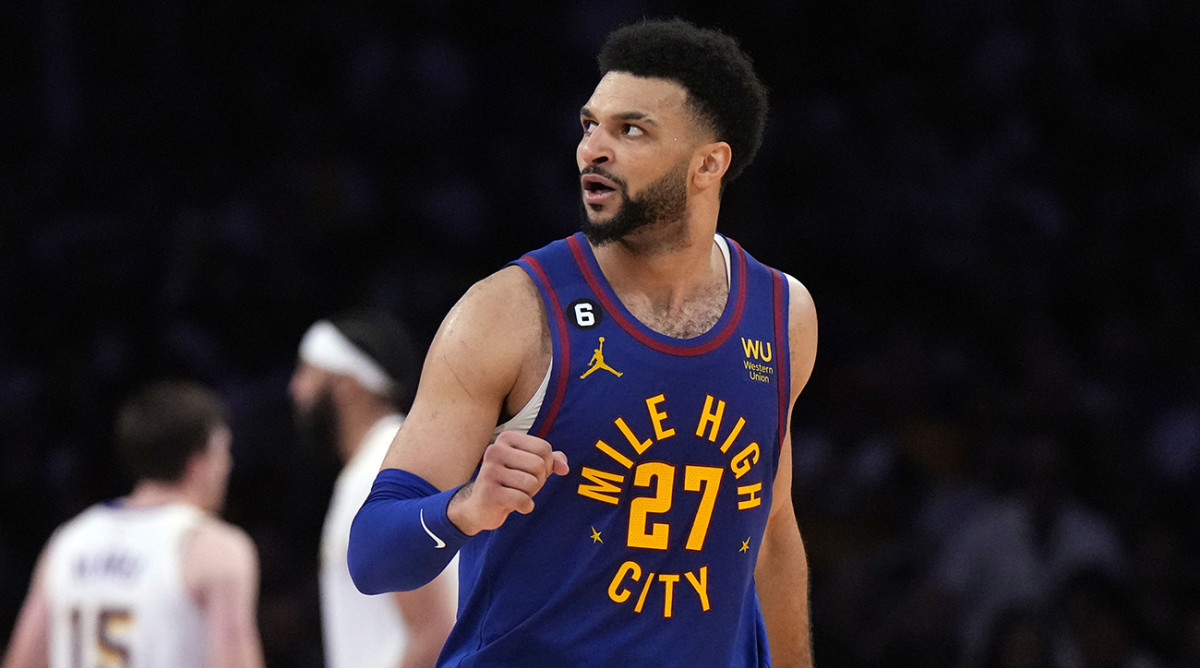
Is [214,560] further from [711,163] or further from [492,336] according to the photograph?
[711,163]

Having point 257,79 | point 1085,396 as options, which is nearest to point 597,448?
point 1085,396

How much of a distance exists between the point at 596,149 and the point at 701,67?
0.88ft

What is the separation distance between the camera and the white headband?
507 centimetres

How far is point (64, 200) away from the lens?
954 centimetres

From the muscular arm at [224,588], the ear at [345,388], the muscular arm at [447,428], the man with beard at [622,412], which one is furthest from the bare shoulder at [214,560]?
the muscular arm at [447,428]

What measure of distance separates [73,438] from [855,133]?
4.91 metres

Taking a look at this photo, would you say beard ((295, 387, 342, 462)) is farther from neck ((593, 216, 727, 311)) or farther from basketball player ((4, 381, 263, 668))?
neck ((593, 216, 727, 311))

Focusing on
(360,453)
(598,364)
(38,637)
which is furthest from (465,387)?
(38,637)

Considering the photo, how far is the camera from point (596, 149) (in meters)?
2.82

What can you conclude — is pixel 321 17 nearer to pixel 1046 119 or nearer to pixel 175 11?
pixel 175 11

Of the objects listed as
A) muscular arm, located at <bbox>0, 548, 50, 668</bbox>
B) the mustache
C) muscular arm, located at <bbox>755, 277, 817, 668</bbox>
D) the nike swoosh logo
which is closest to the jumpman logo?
the mustache

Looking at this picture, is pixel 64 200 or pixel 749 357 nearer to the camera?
pixel 749 357


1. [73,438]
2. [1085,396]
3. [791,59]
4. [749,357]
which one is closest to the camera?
[749,357]

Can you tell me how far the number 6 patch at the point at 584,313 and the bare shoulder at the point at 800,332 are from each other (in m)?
0.46
